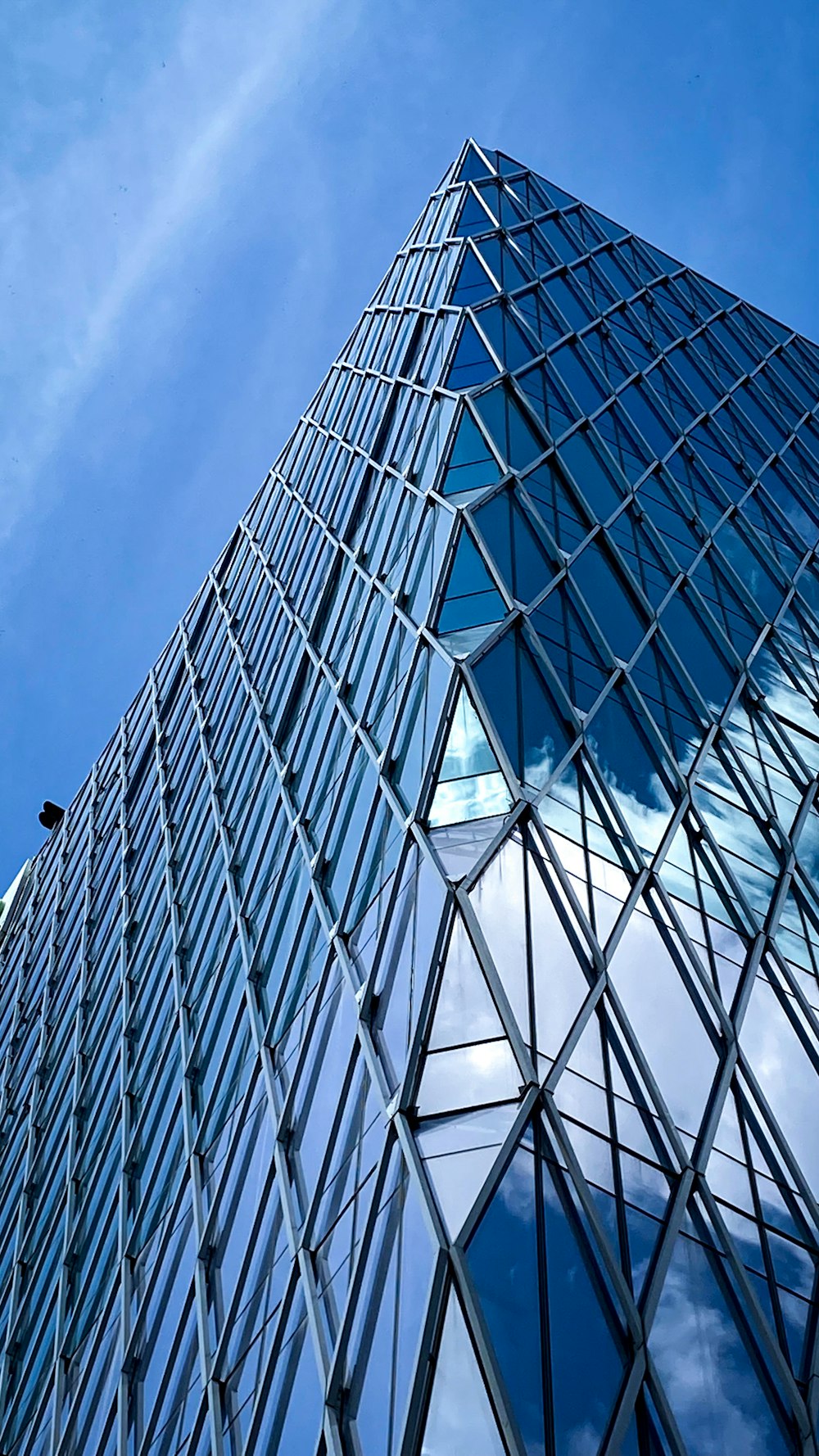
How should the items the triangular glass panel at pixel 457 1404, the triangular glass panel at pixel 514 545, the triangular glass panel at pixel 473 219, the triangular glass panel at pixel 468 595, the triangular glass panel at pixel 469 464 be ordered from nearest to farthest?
the triangular glass panel at pixel 457 1404
the triangular glass panel at pixel 468 595
the triangular glass panel at pixel 514 545
the triangular glass panel at pixel 469 464
the triangular glass panel at pixel 473 219

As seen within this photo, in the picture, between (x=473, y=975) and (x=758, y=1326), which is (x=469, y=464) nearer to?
(x=473, y=975)

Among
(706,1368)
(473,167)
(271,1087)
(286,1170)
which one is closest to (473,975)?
(706,1368)

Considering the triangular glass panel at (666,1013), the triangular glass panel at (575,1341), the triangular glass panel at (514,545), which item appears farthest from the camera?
the triangular glass panel at (514,545)

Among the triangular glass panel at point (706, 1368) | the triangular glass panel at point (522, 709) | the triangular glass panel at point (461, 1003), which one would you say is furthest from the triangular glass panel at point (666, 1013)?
the triangular glass panel at point (522, 709)

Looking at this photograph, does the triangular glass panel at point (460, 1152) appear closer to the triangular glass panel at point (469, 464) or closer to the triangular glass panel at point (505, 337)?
the triangular glass panel at point (469, 464)

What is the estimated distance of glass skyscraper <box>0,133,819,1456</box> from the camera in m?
11.5

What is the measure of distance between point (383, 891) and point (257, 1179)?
422 centimetres

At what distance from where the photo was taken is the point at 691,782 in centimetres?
1936

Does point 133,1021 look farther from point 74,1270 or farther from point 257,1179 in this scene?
point 257,1179

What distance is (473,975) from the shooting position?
42.8ft

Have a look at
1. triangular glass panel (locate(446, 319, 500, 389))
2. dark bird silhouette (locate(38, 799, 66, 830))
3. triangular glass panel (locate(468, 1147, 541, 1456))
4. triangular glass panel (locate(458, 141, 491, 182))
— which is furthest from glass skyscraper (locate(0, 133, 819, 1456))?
dark bird silhouette (locate(38, 799, 66, 830))

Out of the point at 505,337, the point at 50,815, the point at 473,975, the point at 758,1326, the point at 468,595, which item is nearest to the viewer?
the point at 758,1326

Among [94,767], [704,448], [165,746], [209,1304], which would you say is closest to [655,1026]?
[209,1304]

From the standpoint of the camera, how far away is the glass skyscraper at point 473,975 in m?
11.5
